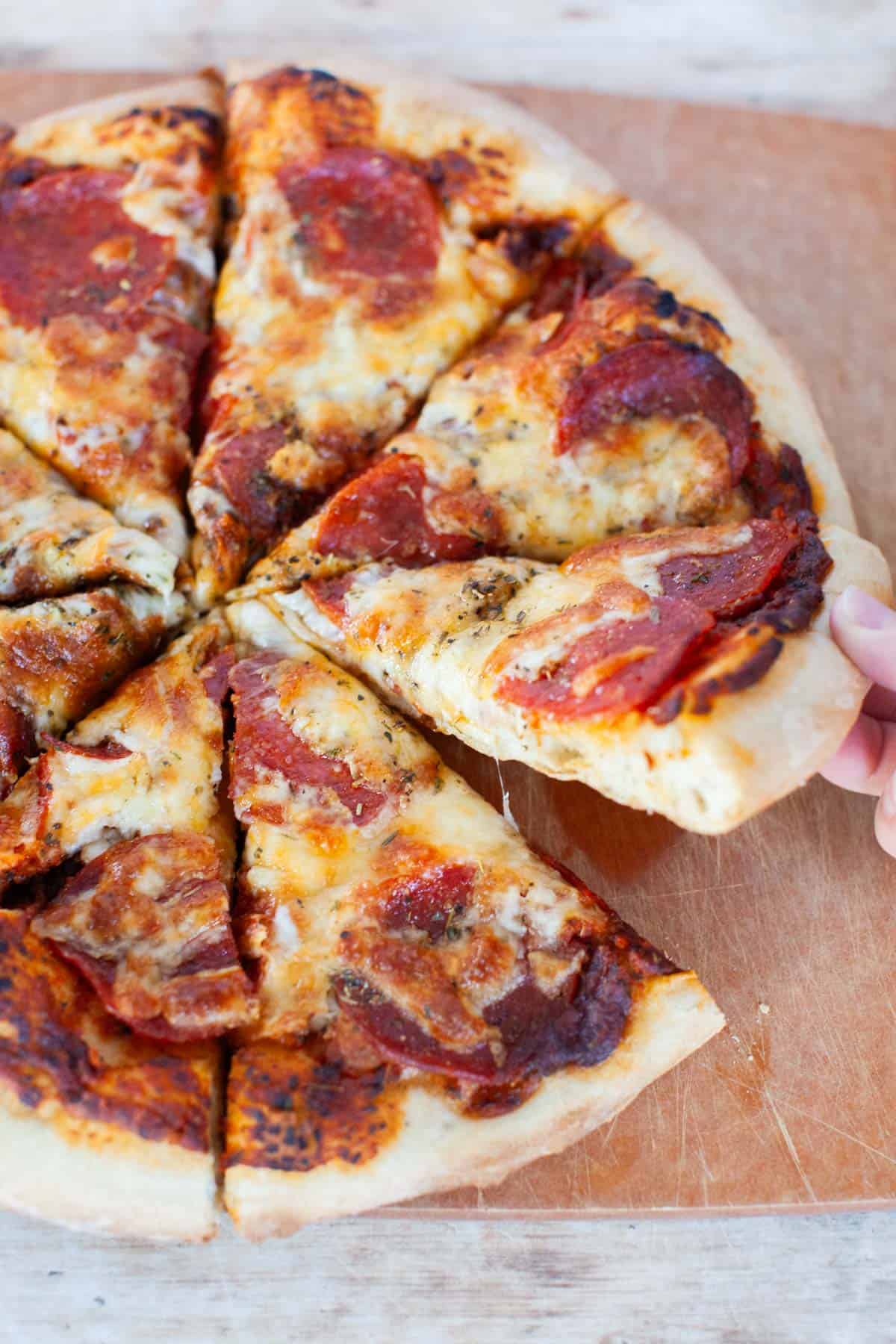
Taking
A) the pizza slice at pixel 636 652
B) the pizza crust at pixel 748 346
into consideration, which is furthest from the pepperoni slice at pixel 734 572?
the pizza crust at pixel 748 346

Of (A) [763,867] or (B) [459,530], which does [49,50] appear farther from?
(A) [763,867]

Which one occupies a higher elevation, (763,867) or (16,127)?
(16,127)

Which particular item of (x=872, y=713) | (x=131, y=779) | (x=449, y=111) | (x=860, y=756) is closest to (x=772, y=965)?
(x=860, y=756)

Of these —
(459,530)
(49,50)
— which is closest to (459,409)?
(459,530)

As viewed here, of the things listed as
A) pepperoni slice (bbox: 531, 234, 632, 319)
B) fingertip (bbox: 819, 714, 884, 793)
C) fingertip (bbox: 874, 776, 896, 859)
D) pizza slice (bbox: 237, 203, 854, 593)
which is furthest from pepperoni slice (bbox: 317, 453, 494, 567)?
fingertip (bbox: 874, 776, 896, 859)

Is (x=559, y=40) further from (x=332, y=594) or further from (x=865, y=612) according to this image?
(x=865, y=612)

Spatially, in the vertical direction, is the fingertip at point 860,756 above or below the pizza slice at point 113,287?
below

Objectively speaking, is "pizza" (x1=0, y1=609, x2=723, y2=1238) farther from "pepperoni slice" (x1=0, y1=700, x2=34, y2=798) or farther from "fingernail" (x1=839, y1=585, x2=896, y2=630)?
"fingernail" (x1=839, y1=585, x2=896, y2=630)

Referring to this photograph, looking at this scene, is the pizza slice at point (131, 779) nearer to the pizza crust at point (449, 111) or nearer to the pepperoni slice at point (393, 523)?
the pepperoni slice at point (393, 523)
